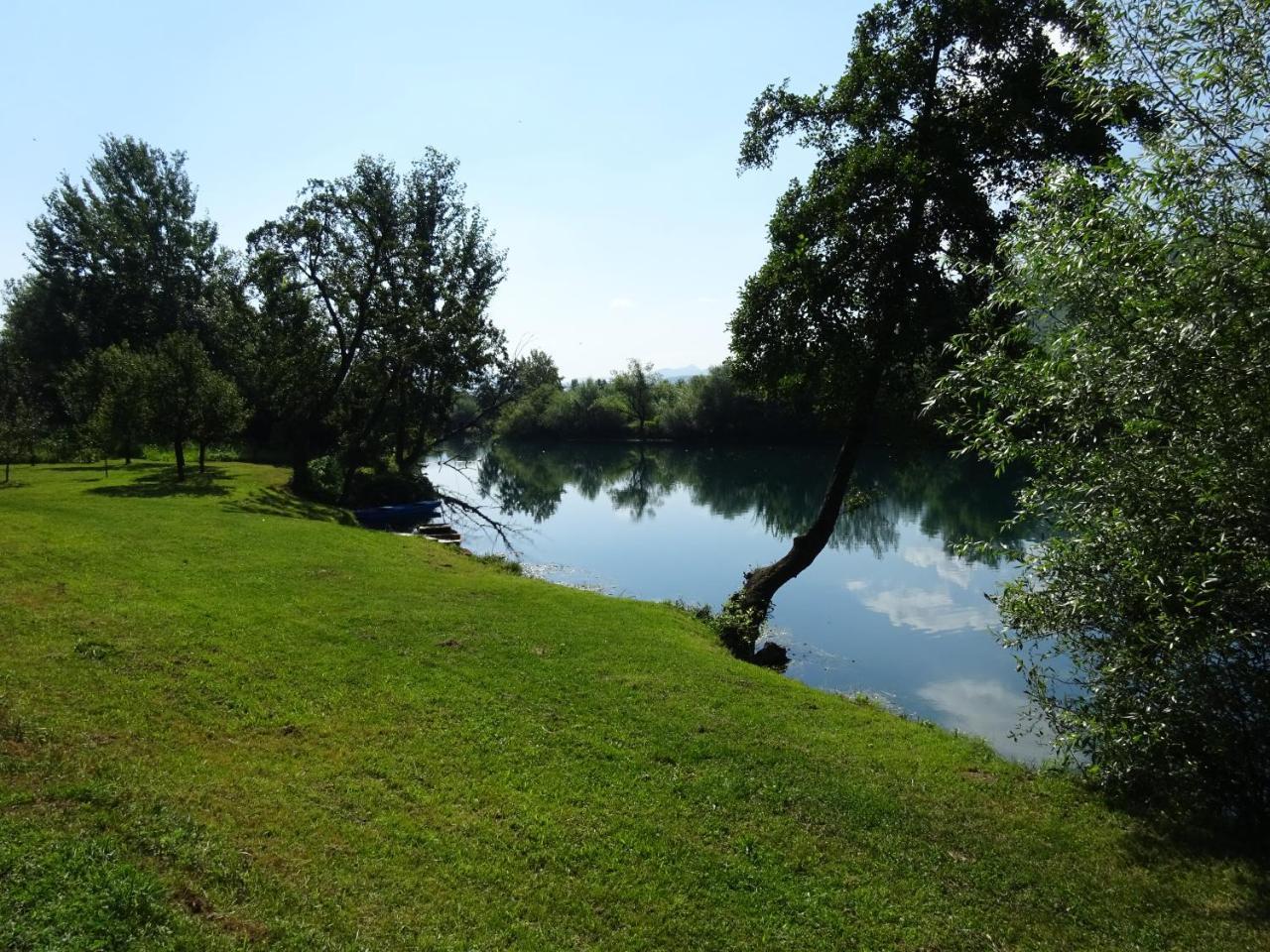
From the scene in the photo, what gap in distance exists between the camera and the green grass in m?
5.17

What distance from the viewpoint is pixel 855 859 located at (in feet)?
21.8

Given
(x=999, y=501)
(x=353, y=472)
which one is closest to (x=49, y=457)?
(x=353, y=472)

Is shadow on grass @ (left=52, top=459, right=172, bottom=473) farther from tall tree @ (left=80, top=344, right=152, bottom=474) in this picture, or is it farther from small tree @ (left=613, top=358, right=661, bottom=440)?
small tree @ (left=613, top=358, right=661, bottom=440)

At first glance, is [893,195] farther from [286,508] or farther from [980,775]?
[286,508]

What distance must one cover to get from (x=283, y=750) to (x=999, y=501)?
42.5 meters

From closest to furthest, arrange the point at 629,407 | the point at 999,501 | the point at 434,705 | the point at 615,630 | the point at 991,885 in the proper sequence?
the point at 991,885
the point at 434,705
the point at 615,630
the point at 999,501
the point at 629,407

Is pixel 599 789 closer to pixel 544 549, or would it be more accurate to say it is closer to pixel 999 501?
pixel 544 549

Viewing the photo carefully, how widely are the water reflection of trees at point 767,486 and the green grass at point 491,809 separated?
932cm

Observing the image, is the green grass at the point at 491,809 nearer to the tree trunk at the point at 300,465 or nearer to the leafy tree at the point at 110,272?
the tree trunk at the point at 300,465

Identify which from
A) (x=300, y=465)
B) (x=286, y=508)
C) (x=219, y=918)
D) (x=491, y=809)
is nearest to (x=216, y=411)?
(x=300, y=465)

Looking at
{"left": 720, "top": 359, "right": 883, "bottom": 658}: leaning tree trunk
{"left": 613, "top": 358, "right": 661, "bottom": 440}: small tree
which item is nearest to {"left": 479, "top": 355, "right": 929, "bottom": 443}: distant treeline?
{"left": 613, "top": 358, "right": 661, "bottom": 440}: small tree

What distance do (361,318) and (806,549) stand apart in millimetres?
23215

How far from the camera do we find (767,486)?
51.9 meters

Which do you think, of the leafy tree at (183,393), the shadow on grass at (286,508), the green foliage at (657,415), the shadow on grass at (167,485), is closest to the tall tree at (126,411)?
the leafy tree at (183,393)
